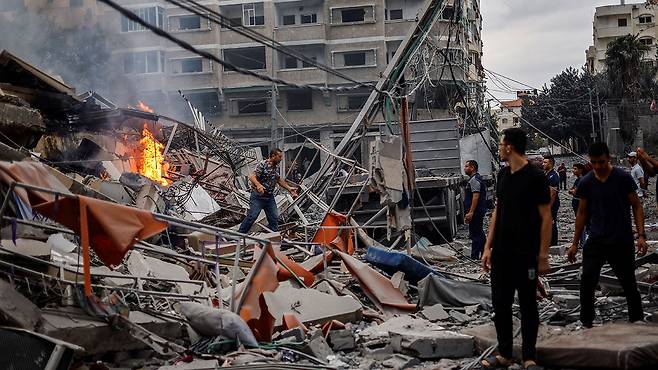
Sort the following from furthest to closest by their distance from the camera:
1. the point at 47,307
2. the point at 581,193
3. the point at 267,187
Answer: the point at 267,187, the point at 581,193, the point at 47,307

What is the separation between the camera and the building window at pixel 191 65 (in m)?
43.8

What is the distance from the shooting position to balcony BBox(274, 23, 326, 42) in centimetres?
4222

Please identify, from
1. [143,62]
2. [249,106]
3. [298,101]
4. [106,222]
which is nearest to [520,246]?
[106,222]

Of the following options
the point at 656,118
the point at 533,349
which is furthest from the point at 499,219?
the point at 656,118

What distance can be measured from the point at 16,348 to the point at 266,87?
38345 mm

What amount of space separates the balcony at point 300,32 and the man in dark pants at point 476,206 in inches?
1273

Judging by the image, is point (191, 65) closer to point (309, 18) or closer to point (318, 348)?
point (309, 18)

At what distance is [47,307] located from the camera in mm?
5391

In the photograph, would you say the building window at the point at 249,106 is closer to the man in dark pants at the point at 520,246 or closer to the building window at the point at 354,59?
the building window at the point at 354,59

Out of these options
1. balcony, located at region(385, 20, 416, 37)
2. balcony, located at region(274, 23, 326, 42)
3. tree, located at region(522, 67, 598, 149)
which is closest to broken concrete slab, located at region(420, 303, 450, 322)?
balcony, located at region(385, 20, 416, 37)

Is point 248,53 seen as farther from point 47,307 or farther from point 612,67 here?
point 47,307

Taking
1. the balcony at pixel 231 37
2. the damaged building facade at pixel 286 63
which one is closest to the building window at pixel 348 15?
the damaged building facade at pixel 286 63

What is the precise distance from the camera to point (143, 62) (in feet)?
132

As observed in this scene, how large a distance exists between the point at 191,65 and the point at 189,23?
9.98 ft
